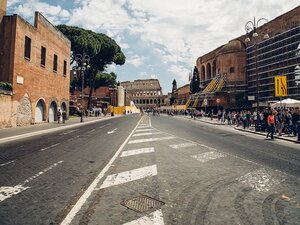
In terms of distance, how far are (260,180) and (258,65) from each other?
152 feet

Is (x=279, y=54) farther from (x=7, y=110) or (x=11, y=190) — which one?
(x=11, y=190)

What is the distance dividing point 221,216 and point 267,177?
2751 millimetres

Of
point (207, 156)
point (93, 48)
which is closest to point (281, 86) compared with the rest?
point (207, 156)

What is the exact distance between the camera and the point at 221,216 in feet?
11.5

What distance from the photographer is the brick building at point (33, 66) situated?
2061cm

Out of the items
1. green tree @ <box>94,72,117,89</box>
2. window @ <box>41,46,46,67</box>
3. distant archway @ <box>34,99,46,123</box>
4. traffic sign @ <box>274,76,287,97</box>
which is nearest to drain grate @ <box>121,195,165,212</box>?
traffic sign @ <box>274,76,287,97</box>

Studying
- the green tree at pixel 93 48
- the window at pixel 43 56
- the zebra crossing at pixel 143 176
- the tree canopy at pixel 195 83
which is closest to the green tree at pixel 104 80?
the green tree at pixel 93 48

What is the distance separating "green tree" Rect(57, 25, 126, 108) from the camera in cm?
4744

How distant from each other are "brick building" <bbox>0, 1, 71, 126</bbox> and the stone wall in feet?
1.62

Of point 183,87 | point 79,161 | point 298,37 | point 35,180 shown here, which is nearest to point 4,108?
point 79,161

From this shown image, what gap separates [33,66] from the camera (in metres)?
23.9

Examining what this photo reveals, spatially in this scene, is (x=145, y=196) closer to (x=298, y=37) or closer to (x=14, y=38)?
(x=14, y=38)

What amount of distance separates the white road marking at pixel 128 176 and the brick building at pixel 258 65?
29.2 metres

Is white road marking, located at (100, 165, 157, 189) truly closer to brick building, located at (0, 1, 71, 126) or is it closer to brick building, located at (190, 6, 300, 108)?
brick building, located at (0, 1, 71, 126)
